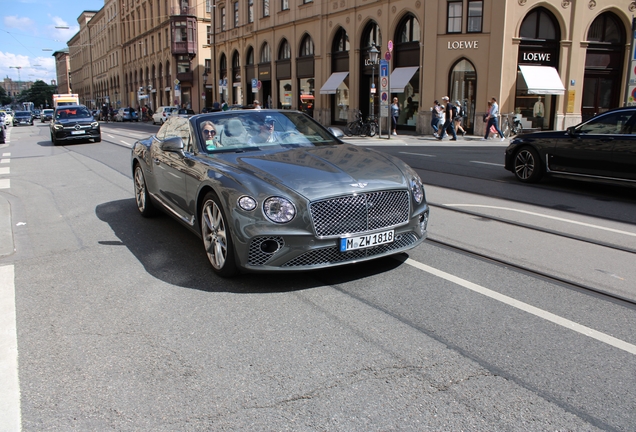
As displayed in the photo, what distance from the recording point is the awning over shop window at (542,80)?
84.9ft

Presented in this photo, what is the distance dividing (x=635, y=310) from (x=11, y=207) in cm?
883

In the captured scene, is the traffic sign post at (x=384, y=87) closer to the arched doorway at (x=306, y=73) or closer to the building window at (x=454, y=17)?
the building window at (x=454, y=17)

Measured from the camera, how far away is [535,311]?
13.7ft

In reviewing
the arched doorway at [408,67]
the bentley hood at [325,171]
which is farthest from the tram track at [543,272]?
the arched doorway at [408,67]

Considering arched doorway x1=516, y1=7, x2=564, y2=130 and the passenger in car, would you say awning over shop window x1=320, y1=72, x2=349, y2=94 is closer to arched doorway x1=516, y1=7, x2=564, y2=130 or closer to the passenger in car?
arched doorway x1=516, y1=7, x2=564, y2=130

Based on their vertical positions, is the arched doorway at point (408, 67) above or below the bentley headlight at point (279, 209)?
above

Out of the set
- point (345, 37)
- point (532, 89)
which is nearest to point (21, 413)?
point (532, 89)

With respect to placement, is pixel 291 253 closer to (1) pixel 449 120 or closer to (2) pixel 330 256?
(2) pixel 330 256

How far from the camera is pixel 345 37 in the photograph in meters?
34.1

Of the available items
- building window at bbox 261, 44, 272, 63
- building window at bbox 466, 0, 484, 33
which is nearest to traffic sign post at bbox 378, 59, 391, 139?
building window at bbox 466, 0, 484, 33

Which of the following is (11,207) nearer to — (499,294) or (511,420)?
(499,294)

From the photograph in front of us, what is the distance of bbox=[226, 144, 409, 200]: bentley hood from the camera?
4.62m

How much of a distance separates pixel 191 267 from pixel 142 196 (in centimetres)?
277

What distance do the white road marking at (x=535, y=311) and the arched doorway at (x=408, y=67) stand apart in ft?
82.2
